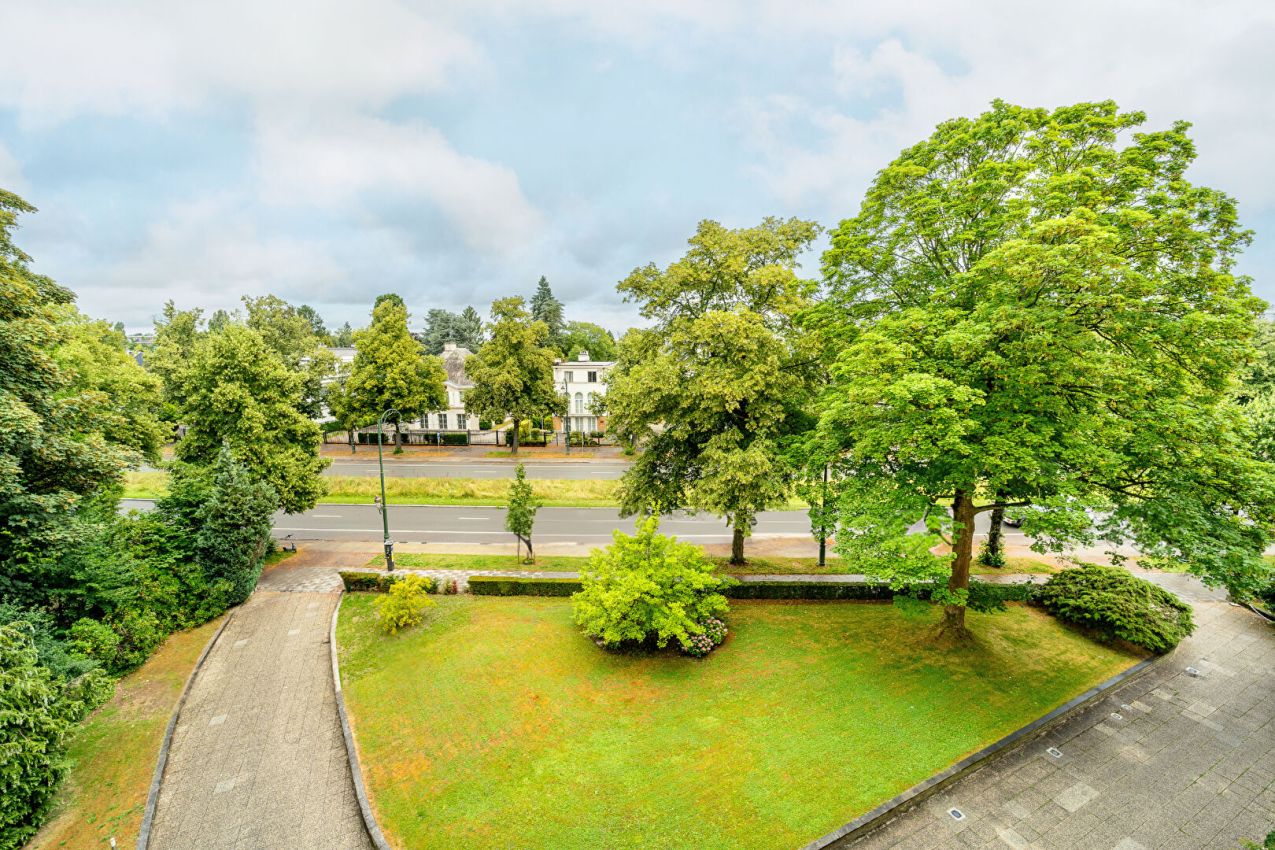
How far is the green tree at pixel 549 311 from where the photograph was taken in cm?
7819

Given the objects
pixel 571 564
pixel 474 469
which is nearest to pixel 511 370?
pixel 474 469

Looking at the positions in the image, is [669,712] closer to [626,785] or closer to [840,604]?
[626,785]

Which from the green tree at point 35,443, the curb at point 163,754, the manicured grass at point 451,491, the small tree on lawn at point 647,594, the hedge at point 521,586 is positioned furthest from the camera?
the manicured grass at point 451,491

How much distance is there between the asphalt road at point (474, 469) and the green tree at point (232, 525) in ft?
58.8

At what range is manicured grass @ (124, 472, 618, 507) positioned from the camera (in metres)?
30.7

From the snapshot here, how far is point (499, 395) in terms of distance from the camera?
40.5 m

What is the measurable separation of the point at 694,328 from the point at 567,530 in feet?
45.5

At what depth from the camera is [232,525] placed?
58.2 feet

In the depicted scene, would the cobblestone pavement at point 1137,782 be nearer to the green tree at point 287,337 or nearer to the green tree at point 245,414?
the green tree at point 245,414

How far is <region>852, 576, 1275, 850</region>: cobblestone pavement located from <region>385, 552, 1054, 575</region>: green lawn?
720 cm

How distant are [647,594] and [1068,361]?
10.4 meters

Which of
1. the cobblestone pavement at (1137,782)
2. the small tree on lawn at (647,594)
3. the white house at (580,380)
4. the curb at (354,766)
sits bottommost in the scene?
the cobblestone pavement at (1137,782)

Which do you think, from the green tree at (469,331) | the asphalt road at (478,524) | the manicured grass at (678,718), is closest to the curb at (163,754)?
the manicured grass at (678,718)

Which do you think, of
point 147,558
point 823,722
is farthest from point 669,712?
point 147,558
